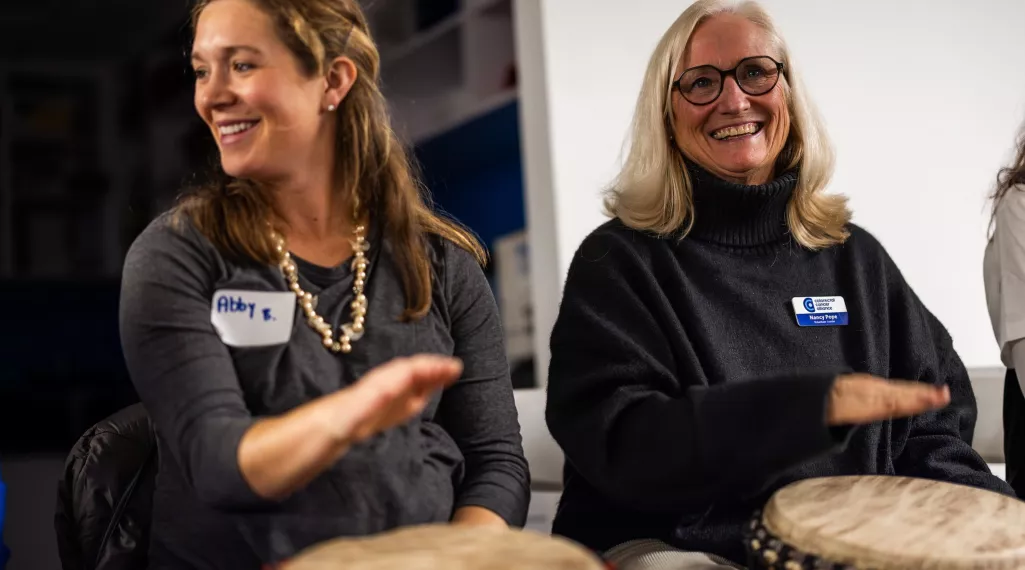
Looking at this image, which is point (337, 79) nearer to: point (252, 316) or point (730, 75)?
point (252, 316)

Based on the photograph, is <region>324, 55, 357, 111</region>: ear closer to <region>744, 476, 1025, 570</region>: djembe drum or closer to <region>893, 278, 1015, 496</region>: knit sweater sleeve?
<region>744, 476, 1025, 570</region>: djembe drum

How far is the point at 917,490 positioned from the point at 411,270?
2.66 feet

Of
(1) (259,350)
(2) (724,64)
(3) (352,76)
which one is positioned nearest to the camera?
(1) (259,350)

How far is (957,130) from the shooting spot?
3.27 meters

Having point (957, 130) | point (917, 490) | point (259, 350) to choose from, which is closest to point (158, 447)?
point (259, 350)

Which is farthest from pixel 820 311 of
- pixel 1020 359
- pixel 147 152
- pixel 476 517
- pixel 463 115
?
pixel 463 115

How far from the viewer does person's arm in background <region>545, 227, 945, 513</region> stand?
1425 millimetres

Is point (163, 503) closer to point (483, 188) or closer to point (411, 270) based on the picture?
point (411, 270)

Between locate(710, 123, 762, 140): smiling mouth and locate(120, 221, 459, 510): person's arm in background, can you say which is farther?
locate(710, 123, 762, 140): smiling mouth

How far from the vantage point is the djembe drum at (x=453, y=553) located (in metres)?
1.01

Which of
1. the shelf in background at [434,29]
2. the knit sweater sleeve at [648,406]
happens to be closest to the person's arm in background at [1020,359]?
the knit sweater sleeve at [648,406]

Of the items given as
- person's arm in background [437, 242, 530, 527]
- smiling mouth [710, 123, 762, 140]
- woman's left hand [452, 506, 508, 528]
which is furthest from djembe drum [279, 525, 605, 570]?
smiling mouth [710, 123, 762, 140]

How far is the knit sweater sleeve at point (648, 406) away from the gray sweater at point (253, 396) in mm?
185

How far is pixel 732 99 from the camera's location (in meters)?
1.97
